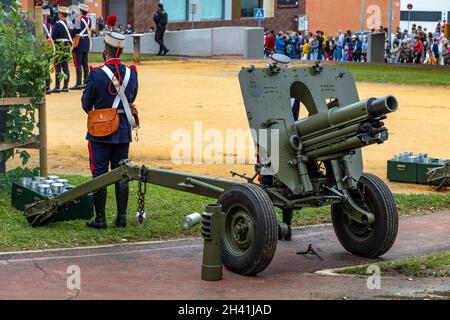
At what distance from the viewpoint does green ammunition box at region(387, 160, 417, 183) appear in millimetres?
13195

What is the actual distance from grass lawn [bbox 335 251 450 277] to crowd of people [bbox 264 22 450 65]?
99.2ft

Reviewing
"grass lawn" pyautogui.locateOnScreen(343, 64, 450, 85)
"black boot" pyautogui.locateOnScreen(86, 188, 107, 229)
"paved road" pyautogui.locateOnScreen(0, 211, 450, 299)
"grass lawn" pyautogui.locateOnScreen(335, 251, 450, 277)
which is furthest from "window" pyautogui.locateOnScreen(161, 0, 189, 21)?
"grass lawn" pyautogui.locateOnScreen(335, 251, 450, 277)

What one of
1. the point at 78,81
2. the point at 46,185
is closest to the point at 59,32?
the point at 78,81

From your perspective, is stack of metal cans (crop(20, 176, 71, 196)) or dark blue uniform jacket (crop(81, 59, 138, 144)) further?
stack of metal cans (crop(20, 176, 71, 196))

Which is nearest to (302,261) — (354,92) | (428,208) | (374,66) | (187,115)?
(354,92)

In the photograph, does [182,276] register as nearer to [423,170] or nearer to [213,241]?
[213,241]

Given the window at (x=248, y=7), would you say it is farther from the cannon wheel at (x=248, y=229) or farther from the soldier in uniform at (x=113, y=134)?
the cannon wheel at (x=248, y=229)

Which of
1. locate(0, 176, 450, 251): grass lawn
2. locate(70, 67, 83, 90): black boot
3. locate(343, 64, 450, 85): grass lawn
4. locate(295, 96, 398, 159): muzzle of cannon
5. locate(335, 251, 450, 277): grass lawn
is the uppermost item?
locate(295, 96, 398, 159): muzzle of cannon

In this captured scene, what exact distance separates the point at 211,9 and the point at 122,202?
42.9 meters

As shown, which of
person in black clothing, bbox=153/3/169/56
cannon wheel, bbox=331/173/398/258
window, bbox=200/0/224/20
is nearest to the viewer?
cannon wheel, bbox=331/173/398/258

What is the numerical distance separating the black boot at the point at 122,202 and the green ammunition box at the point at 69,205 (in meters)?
0.41

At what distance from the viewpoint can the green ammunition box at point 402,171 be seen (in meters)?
13.2

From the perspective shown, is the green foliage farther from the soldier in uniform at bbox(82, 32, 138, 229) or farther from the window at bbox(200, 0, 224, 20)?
the window at bbox(200, 0, 224, 20)

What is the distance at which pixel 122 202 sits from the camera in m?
9.93
